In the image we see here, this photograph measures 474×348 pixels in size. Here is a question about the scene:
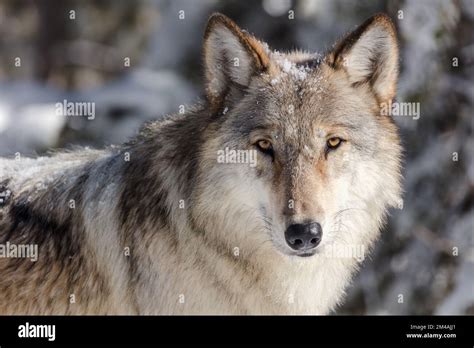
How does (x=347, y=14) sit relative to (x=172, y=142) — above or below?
above

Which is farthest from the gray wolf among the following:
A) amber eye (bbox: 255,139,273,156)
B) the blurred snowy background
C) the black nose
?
the blurred snowy background

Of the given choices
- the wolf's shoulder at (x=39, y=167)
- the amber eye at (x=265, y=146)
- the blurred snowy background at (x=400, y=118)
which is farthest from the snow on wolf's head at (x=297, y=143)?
the blurred snowy background at (x=400, y=118)

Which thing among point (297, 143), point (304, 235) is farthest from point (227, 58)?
point (304, 235)

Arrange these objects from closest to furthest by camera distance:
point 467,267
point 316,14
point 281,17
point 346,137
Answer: point 346,137, point 467,267, point 316,14, point 281,17

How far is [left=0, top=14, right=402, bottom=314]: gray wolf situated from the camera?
471 cm

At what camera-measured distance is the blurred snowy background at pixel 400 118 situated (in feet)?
30.5

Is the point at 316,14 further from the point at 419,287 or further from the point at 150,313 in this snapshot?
the point at 150,313

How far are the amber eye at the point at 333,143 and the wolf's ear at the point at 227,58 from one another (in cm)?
67

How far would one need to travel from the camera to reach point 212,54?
4906mm

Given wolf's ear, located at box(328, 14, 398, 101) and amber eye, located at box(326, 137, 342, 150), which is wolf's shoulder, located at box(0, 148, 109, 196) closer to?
amber eye, located at box(326, 137, 342, 150)

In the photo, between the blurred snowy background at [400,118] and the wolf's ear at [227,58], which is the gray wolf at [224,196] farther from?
the blurred snowy background at [400,118]

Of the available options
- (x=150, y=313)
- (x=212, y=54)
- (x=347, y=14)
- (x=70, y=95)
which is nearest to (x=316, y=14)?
(x=347, y=14)

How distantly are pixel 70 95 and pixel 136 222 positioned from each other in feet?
29.8

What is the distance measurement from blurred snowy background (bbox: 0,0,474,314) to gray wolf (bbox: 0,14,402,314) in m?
1.60
